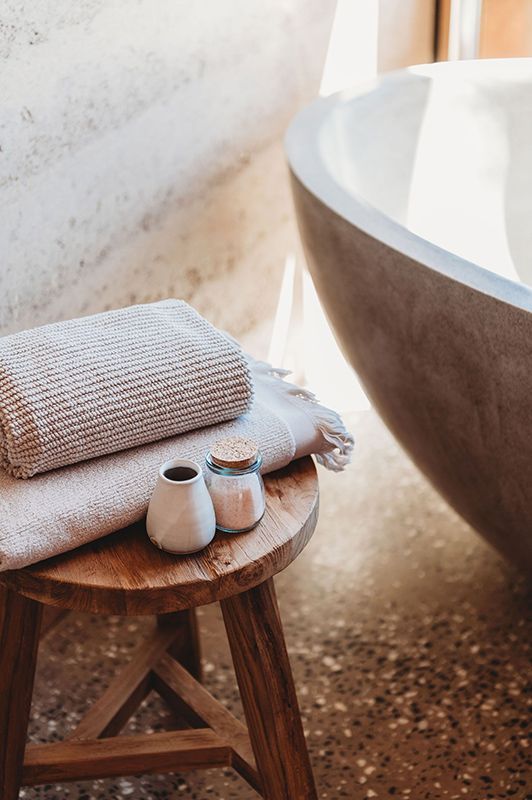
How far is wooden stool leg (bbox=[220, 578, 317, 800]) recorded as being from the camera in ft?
2.79

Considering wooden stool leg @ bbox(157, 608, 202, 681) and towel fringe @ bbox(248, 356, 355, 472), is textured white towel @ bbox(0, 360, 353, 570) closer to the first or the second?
towel fringe @ bbox(248, 356, 355, 472)

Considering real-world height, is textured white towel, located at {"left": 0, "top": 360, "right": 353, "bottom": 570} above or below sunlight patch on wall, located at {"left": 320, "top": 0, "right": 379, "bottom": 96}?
below

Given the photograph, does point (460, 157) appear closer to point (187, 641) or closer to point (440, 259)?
point (440, 259)

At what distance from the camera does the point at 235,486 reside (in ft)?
2.61

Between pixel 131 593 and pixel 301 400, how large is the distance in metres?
0.30

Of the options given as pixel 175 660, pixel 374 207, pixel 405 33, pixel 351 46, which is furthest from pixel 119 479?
pixel 405 33

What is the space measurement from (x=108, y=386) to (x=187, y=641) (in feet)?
1.75

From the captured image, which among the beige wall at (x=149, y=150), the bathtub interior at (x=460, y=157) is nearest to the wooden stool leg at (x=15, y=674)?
the beige wall at (x=149, y=150)

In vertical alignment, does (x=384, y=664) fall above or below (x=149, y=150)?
below

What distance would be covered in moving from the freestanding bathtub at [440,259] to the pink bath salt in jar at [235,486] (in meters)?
0.35

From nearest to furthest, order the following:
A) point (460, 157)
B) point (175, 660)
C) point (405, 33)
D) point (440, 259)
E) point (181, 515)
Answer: point (181, 515) → point (440, 259) → point (175, 660) → point (460, 157) → point (405, 33)

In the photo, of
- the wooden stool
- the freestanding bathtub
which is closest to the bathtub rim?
the freestanding bathtub

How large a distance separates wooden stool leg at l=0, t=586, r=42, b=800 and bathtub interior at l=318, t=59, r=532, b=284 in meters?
1.02

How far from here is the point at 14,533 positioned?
753mm
